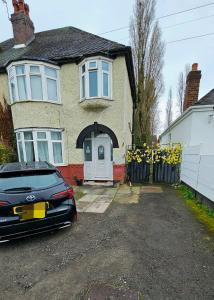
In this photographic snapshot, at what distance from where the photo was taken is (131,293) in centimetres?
218

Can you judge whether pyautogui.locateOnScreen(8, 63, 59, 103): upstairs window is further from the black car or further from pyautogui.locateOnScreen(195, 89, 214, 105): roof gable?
pyautogui.locateOnScreen(195, 89, 214, 105): roof gable

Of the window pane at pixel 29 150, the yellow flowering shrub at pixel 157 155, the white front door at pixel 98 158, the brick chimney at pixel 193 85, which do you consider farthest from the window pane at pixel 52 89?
the brick chimney at pixel 193 85

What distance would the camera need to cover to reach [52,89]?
328 inches

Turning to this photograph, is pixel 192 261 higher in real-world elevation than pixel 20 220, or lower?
lower

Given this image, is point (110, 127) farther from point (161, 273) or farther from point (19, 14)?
point (19, 14)

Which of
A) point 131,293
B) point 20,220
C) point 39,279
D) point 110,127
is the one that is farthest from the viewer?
point 110,127

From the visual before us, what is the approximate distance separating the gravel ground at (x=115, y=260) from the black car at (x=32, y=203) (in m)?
0.44

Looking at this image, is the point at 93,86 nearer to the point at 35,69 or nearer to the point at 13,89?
the point at 35,69

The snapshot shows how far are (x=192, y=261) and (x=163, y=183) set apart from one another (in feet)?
19.0

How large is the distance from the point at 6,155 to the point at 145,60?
13967 mm

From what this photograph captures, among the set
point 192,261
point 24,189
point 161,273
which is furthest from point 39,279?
point 192,261

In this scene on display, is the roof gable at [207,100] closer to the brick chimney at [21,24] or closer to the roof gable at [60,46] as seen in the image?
the roof gable at [60,46]

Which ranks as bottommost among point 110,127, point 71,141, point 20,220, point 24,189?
point 20,220

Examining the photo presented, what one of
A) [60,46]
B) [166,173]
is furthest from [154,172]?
[60,46]
